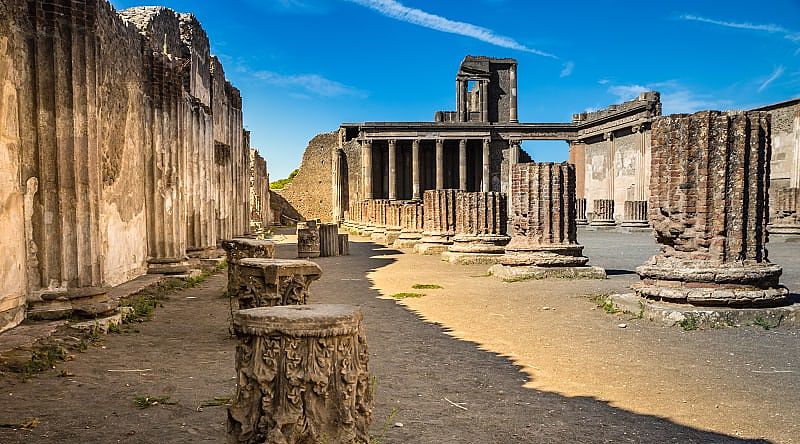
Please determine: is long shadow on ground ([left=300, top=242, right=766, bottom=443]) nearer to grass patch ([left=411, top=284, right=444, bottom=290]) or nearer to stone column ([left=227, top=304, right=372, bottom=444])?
stone column ([left=227, top=304, right=372, bottom=444])

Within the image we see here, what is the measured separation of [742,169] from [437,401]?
515cm

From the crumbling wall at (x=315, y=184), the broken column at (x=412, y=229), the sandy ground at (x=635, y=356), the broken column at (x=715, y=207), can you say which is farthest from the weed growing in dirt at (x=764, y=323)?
the crumbling wall at (x=315, y=184)

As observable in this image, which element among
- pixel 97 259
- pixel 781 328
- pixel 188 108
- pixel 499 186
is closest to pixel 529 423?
pixel 781 328

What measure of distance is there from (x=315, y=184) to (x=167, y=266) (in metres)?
34.2

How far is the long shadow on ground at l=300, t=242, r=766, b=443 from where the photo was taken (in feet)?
11.1

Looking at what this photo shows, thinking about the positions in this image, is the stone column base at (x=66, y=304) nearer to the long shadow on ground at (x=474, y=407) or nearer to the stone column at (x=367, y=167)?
the long shadow on ground at (x=474, y=407)

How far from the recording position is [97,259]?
609 cm

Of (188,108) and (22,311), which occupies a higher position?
(188,108)

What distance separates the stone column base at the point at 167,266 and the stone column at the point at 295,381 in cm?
712

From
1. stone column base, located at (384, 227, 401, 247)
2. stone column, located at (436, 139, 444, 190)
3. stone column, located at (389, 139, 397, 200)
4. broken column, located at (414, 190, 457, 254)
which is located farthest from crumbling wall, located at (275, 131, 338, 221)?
broken column, located at (414, 190, 457, 254)

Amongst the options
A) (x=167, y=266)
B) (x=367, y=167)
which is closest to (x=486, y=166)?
(x=367, y=167)

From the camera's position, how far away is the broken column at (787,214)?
19.0m

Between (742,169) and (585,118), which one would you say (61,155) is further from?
(585,118)

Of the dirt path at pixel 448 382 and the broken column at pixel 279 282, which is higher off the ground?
the broken column at pixel 279 282
